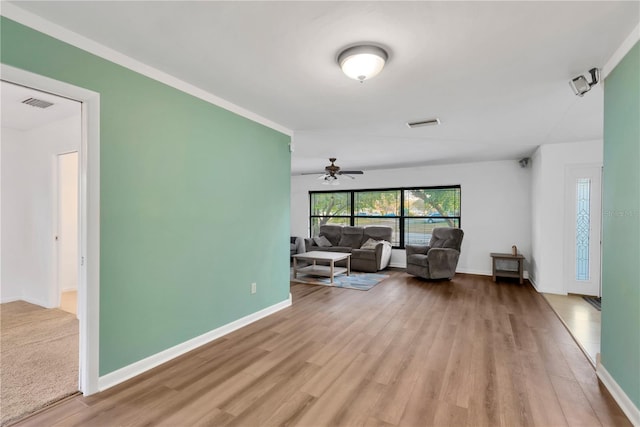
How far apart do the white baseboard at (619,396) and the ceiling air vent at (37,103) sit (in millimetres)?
5517

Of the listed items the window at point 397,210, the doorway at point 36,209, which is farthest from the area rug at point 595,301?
the doorway at point 36,209

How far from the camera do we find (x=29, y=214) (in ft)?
14.1

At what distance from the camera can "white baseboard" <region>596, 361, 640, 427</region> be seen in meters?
1.81

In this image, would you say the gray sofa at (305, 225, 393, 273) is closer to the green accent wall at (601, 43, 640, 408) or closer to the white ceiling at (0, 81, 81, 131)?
the green accent wall at (601, 43, 640, 408)

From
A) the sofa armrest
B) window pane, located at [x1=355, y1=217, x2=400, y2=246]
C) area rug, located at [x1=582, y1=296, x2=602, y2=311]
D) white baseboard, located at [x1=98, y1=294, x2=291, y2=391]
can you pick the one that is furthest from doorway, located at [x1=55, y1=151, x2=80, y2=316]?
area rug, located at [x1=582, y1=296, x2=602, y2=311]

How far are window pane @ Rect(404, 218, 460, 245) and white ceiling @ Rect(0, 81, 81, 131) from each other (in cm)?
644

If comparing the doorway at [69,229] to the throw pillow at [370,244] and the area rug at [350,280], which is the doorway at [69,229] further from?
the throw pillow at [370,244]

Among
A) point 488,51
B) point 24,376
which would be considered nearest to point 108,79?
point 24,376

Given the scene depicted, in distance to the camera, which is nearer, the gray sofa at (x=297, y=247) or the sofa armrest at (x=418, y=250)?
the sofa armrest at (x=418, y=250)

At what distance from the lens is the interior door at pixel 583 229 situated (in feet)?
15.3

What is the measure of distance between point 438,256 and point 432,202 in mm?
1797

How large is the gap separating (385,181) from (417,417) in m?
6.17

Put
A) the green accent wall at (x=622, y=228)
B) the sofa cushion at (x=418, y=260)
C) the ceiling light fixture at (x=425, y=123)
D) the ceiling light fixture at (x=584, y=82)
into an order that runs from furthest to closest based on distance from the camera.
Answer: the sofa cushion at (x=418, y=260) < the ceiling light fixture at (x=425, y=123) < the ceiling light fixture at (x=584, y=82) < the green accent wall at (x=622, y=228)

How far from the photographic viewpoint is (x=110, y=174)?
Answer: 7.28 ft
